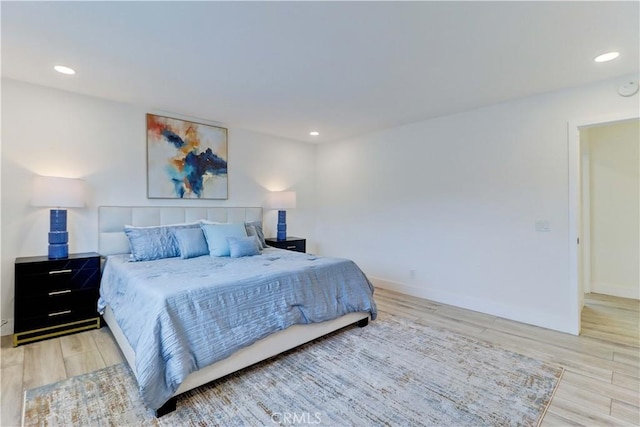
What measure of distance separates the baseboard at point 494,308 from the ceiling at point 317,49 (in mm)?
2425

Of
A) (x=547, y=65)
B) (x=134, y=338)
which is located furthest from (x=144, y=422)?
(x=547, y=65)

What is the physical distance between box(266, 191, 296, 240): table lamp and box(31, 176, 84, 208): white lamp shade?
252 cm

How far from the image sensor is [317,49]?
2387mm

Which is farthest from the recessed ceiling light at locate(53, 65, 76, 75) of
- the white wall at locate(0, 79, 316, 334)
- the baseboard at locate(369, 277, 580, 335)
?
the baseboard at locate(369, 277, 580, 335)

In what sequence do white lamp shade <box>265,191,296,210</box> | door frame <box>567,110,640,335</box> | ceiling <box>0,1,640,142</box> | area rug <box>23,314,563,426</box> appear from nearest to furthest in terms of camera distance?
area rug <box>23,314,563,426</box>, ceiling <box>0,1,640,142</box>, door frame <box>567,110,640,335</box>, white lamp shade <box>265,191,296,210</box>

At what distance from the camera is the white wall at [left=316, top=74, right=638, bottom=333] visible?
126 inches

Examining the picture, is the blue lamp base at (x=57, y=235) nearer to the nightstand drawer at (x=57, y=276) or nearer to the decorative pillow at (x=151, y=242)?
the nightstand drawer at (x=57, y=276)

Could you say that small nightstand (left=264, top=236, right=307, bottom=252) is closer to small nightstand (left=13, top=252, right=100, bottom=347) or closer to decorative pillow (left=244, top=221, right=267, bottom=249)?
decorative pillow (left=244, top=221, right=267, bottom=249)

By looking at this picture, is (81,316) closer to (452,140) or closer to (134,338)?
(134,338)

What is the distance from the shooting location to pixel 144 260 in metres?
3.21

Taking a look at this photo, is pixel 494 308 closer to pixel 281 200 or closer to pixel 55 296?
pixel 281 200

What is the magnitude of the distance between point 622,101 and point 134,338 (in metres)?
4.63

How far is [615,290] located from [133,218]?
6.72 metres

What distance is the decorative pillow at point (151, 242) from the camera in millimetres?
3250
